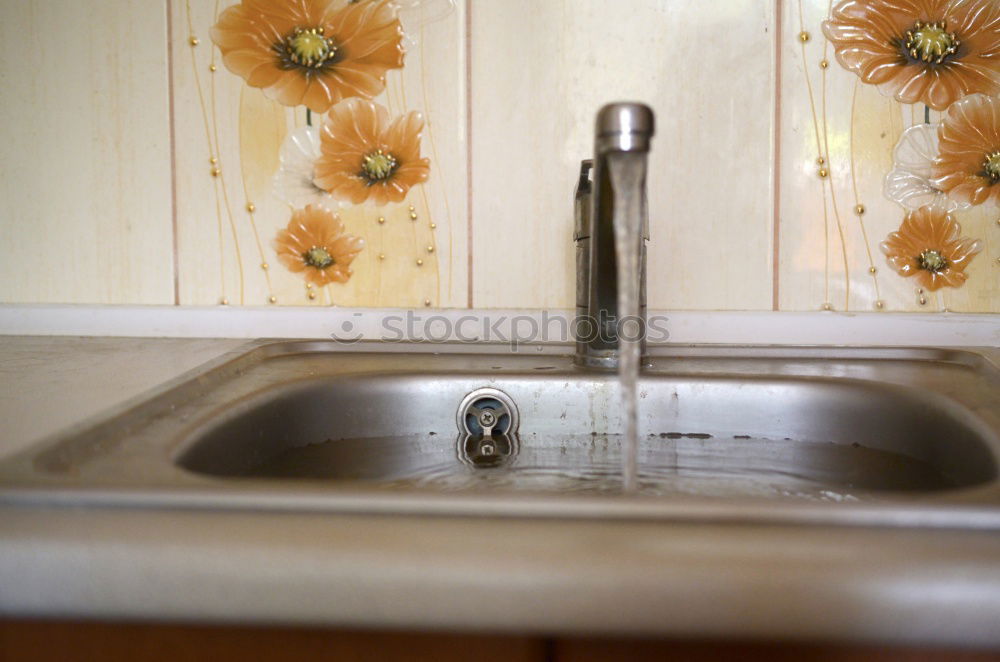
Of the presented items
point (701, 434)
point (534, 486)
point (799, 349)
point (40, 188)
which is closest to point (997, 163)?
point (799, 349)

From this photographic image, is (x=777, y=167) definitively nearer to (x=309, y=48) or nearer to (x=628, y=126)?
(x=628, y=126)

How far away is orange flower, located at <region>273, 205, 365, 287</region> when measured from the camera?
83 cm

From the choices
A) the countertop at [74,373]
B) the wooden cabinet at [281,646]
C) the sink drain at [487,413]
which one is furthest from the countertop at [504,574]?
the sink drain at [487,413]

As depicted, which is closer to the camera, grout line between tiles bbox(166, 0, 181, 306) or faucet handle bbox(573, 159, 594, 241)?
faucet handle bbox(573, 159, 594, 241)

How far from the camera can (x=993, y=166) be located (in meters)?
→ 0.79

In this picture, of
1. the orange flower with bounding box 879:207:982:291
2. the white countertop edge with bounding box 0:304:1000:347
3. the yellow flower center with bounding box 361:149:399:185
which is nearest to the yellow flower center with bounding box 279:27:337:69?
the yellow flower center with bounding box 361:149:399:185

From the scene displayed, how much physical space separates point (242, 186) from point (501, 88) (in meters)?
0.30

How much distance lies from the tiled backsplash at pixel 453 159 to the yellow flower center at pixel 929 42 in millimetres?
47

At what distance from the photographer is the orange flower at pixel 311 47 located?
816 millimetres

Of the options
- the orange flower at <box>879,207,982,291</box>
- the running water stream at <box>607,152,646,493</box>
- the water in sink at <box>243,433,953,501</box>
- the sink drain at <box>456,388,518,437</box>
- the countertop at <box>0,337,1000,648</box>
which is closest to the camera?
the countertop at <box>0,337,1000,648</box>

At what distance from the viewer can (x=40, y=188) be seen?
0.85 m

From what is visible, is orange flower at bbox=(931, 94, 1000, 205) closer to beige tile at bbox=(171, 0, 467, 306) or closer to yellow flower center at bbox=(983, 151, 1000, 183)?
yellow flower center at bbox=(983, 151, 1000, 183)

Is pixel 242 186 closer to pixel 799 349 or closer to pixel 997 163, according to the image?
pixel 799 349

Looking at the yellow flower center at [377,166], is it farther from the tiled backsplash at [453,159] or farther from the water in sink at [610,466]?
the water in sink at [610,466]
